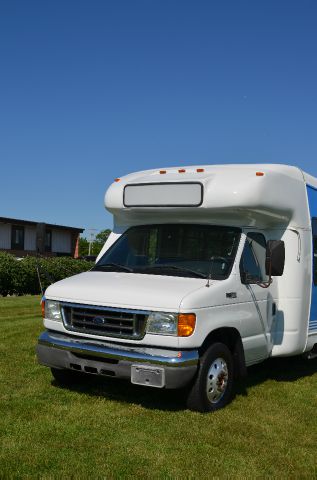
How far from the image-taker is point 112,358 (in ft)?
20.1

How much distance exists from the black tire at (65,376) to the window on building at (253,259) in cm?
235

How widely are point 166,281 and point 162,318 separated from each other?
0.61 m

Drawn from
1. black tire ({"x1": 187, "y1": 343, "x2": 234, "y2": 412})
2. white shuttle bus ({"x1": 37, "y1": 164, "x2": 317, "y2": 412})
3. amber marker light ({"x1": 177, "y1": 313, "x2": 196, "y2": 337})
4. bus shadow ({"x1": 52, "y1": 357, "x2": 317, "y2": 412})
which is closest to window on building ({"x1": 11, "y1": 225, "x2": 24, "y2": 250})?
bus shadow ({"x1": 52, "y1": 357, "x2": 317, "y2": 412})

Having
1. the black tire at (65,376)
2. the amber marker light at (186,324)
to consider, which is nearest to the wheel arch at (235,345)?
the amber marker light at (186,324)

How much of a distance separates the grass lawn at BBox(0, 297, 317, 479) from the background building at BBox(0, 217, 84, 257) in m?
29.0

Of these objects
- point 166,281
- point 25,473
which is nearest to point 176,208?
point 166,281

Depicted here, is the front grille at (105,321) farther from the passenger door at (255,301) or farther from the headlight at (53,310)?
the passenger door at (255,301)

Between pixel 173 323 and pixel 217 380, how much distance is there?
100 cm

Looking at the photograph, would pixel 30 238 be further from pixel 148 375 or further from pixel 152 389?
pixel 148 375

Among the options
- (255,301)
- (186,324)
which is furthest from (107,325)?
(255,301)

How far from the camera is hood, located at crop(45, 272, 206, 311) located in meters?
5.94

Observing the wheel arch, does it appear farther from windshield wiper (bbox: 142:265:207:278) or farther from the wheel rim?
windshield wiper (bbox: 142:265:207:278)

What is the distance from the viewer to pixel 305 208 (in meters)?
7.88

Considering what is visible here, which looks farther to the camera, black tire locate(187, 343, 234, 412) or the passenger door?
the passenger door
